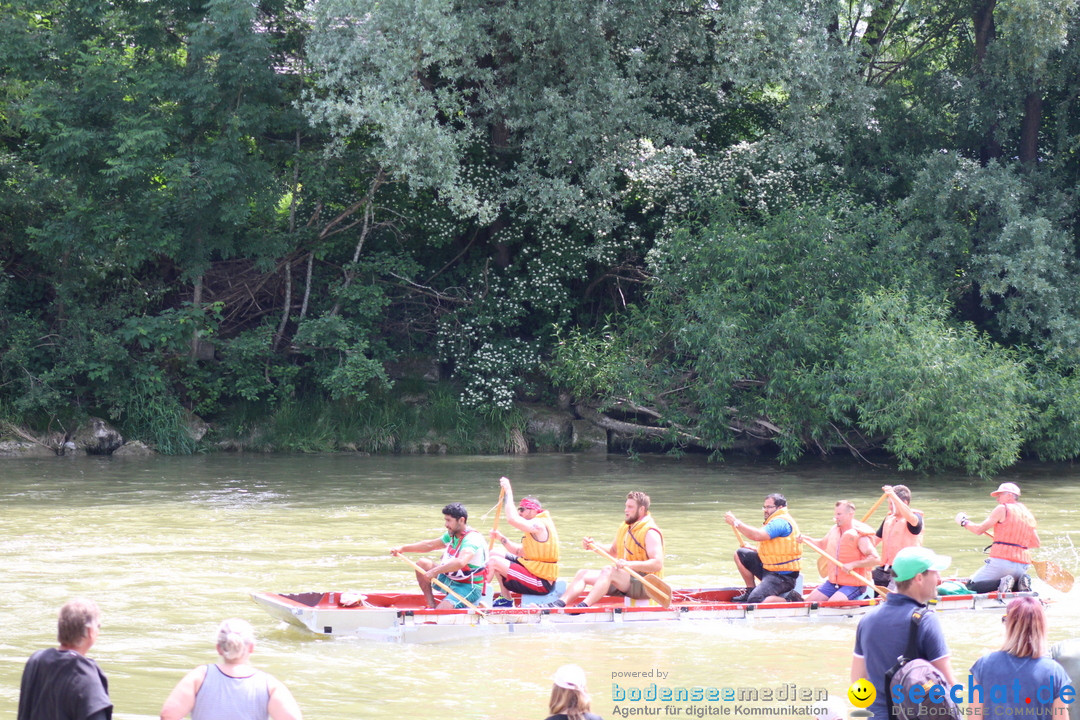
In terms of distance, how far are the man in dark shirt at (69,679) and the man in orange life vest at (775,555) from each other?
6652mm

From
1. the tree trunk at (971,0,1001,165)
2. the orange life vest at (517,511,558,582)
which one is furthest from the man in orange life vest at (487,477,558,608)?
the tree trunk at (971,0,1001,165)

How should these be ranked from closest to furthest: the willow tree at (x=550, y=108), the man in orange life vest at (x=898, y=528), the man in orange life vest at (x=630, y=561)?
the man in orange life vest at (x=898, y=528), the man in orange life vest at (x=630, y=561), the willow tree at (x=550, y=108)

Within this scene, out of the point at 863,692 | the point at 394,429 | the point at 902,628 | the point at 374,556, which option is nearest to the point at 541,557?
the point at 374,556

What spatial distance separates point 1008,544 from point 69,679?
8.92 m

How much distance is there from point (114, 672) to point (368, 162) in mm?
16091

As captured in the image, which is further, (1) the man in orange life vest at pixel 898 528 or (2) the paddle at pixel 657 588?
(2) the paddle at pixel 657 588

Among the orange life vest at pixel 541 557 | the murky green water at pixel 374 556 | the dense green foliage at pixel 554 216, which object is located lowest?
the murky green water at pixel 374 556

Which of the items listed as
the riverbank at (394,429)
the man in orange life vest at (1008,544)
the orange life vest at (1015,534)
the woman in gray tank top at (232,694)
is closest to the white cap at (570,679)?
the woman in gray tank top at (232,694)

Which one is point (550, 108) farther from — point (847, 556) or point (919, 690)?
point (919, 690)

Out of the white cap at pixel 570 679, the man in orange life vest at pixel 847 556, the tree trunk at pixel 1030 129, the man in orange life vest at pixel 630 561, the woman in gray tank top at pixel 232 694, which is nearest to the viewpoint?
the white cap at pixel 570 679

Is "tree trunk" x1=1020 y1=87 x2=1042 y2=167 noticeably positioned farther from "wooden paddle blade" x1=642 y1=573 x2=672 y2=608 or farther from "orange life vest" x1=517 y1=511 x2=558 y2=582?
"orange life vest" x1=517 y1=511 x2=558 y2=582

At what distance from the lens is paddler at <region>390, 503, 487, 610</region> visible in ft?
32.7

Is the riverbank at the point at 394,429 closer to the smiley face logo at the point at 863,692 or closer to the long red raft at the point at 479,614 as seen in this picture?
the long red raft at the point at 479,614

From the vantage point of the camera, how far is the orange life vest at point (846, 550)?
33.9ft
